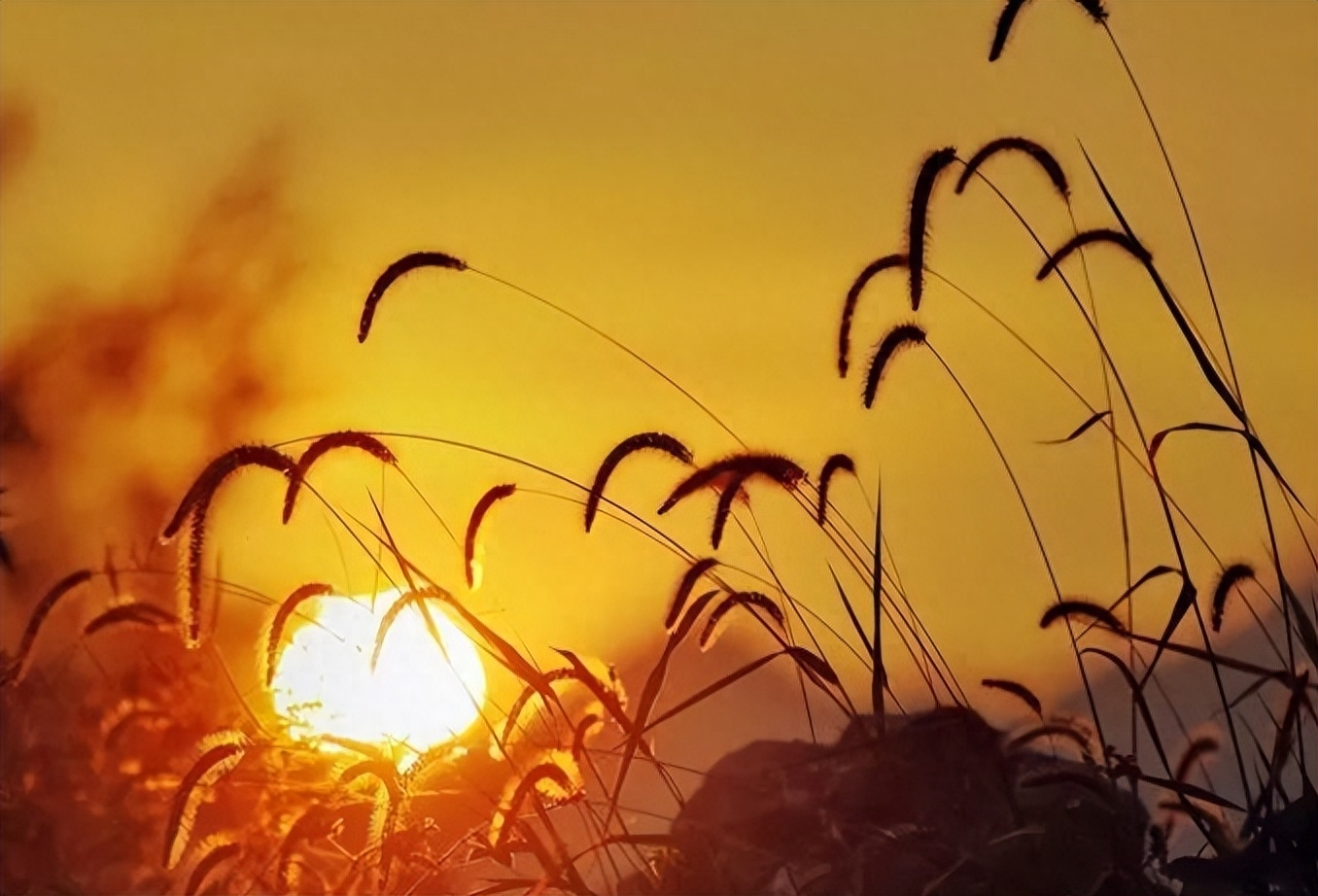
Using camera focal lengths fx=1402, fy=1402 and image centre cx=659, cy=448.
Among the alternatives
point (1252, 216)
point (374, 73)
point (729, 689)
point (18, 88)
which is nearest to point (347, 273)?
point (374, 73)

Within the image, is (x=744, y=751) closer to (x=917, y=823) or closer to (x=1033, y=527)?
(x=917, y=823)

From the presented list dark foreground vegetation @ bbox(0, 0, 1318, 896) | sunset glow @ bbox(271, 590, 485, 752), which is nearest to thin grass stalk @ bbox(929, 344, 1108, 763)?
dark foreground vegetation @ bbox(0, 0, 1318, 896)

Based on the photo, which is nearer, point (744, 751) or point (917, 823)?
point (917, 823)

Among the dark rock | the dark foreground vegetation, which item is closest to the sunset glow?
the dark foreground vegetation

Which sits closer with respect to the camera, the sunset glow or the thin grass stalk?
the thin grass stalk

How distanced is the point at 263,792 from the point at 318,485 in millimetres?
263

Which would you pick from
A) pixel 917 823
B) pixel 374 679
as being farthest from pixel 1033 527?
pixel 374 679

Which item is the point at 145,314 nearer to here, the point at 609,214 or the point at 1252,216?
the point at 609,214

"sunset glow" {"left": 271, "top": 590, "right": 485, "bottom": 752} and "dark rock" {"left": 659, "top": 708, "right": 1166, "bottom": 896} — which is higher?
"sunset glow" {"left": 271, "top": 590, "right": 485, "bottom": 752}

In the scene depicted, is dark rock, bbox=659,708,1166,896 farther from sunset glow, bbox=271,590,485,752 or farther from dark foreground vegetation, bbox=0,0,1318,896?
sunset glow, bbox=271,590,485,752

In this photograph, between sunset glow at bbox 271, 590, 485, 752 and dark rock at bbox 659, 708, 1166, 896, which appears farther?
sunset glow at bbox 271, 590, 485, 752

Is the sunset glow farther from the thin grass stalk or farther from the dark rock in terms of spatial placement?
the thin grass stalk

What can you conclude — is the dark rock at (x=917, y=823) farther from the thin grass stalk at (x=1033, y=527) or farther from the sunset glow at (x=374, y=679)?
the sunset glow at (x=374, y=679)

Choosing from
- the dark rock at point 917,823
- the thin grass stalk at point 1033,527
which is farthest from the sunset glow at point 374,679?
the thin grass stalk at point 1033,527
